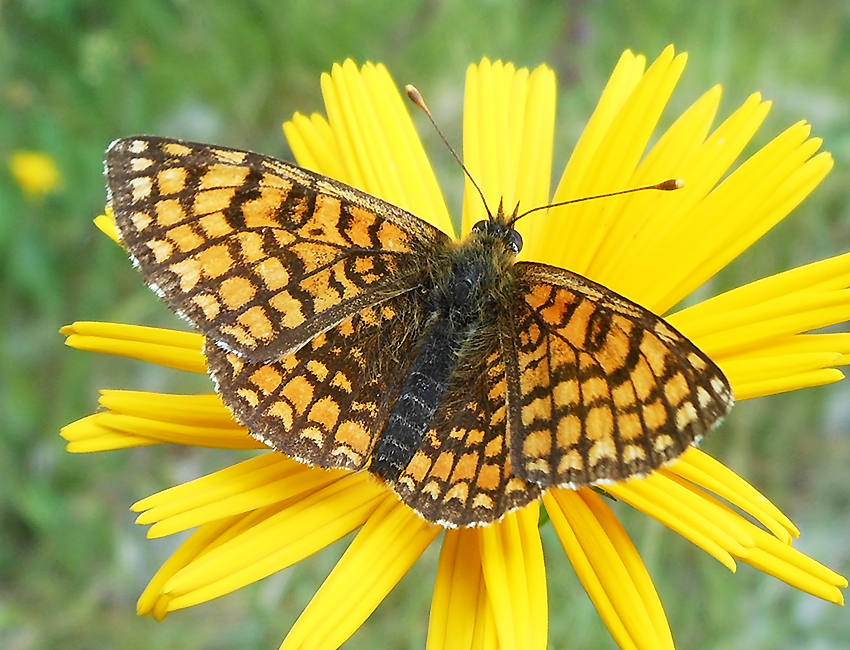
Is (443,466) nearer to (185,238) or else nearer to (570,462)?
(570,462)

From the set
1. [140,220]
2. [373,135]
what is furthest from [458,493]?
[373,135]

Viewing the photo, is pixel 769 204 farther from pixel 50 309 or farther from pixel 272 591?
pixel 50 309

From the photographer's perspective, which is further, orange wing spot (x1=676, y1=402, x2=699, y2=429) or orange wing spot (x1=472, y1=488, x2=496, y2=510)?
orange wing spot (x1=472, y1=488, x2=496, y2=510)

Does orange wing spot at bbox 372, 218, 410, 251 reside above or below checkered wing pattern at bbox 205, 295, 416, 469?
above

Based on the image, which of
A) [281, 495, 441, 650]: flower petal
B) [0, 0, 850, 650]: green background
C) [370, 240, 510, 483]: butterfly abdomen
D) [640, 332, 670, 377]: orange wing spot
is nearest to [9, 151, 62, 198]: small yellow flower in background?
[0, 0, 850, 650]: green background

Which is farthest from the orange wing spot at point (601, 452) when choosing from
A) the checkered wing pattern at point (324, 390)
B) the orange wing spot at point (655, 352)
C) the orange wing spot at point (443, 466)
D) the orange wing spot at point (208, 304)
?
the orange wing spot at point (208, 304)

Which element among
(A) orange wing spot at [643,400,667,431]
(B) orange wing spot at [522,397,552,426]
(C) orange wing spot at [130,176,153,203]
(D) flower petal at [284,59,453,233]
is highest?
(D) flower petal at [284,59,453,233]

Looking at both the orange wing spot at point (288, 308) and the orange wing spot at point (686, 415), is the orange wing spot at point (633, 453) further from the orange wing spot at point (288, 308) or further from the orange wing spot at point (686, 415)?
the orange wing spot at point (288, 308)

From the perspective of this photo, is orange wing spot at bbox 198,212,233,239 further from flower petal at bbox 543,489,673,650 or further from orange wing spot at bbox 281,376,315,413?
flower petal at bbox 543,489,673,650
